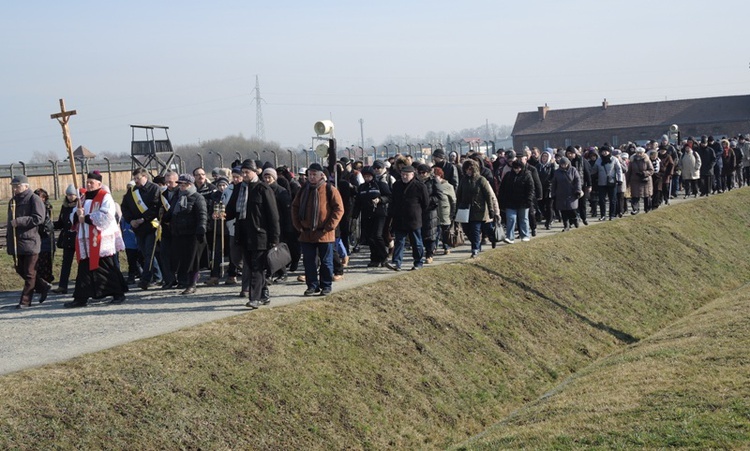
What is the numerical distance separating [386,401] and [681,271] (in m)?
13.0

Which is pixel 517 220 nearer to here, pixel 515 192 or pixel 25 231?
pixel 515 192

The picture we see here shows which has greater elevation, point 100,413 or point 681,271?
point 100,413

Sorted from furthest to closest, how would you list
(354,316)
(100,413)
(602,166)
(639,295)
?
(602,166)
(639,295)
(354,316)
(100,413)

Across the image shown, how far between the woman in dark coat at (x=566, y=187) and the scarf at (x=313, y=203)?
10055 mm

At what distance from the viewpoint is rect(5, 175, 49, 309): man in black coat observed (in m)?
13.9

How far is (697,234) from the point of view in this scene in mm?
25953

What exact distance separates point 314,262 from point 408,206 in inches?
119

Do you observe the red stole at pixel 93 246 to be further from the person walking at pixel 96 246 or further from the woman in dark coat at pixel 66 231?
the woman in dark coat at pixel 66 231

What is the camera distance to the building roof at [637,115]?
312ft

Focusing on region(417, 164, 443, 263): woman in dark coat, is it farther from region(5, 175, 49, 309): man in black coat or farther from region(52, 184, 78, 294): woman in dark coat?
region(5, 175, 49, 309): man in black coat

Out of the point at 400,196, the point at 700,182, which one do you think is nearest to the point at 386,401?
the point at 400,196

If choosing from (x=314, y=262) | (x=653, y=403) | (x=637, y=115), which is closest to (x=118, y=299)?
(x=314, y=262)

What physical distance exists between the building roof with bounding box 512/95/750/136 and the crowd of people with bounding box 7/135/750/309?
3075 inches

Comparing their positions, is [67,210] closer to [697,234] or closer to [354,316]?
[354,316]
